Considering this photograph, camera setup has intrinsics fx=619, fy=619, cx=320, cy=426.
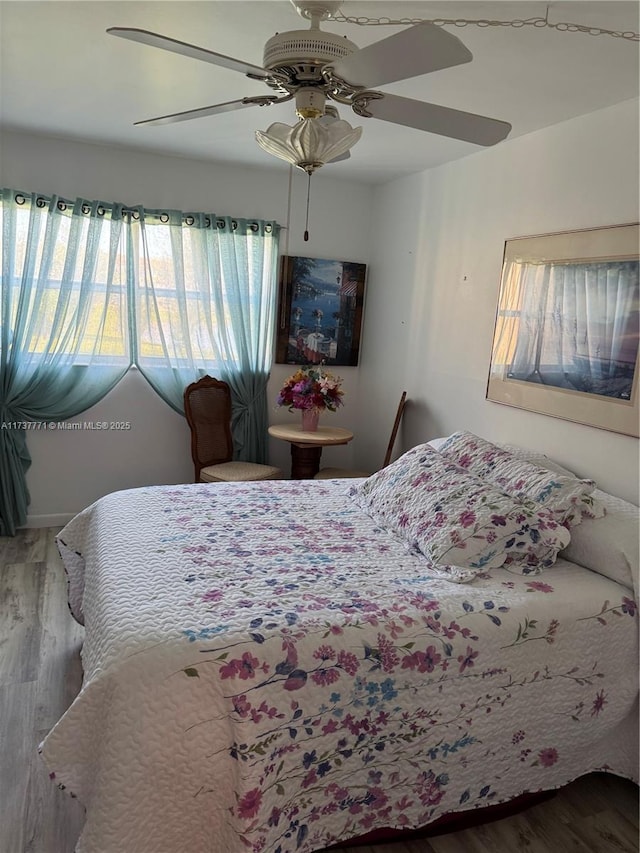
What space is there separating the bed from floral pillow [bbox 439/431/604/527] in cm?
7

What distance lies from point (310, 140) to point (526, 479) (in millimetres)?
1508

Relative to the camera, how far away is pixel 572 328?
2740 millimetres

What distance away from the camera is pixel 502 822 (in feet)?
6.57

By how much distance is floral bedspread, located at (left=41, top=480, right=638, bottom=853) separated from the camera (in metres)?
1.53

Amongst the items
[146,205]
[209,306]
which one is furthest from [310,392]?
[146,205]

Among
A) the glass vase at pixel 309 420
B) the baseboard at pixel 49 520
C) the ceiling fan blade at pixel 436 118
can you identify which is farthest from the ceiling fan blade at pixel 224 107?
the baseboard at pixel 49 520

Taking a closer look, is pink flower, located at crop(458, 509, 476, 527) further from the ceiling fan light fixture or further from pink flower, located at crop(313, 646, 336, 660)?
the ceiling fan light fixture

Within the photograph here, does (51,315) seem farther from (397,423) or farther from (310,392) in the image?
(397,423)

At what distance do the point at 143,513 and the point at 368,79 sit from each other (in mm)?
1775

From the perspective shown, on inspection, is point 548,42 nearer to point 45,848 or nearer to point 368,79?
point 368,79

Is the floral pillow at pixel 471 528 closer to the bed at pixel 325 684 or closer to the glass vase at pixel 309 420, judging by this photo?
the bed at pixel 325 684

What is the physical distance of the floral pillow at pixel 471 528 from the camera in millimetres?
2199

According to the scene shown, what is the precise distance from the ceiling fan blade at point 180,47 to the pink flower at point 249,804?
6.02 ft

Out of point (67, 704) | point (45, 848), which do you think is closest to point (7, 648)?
point (67, 704)
